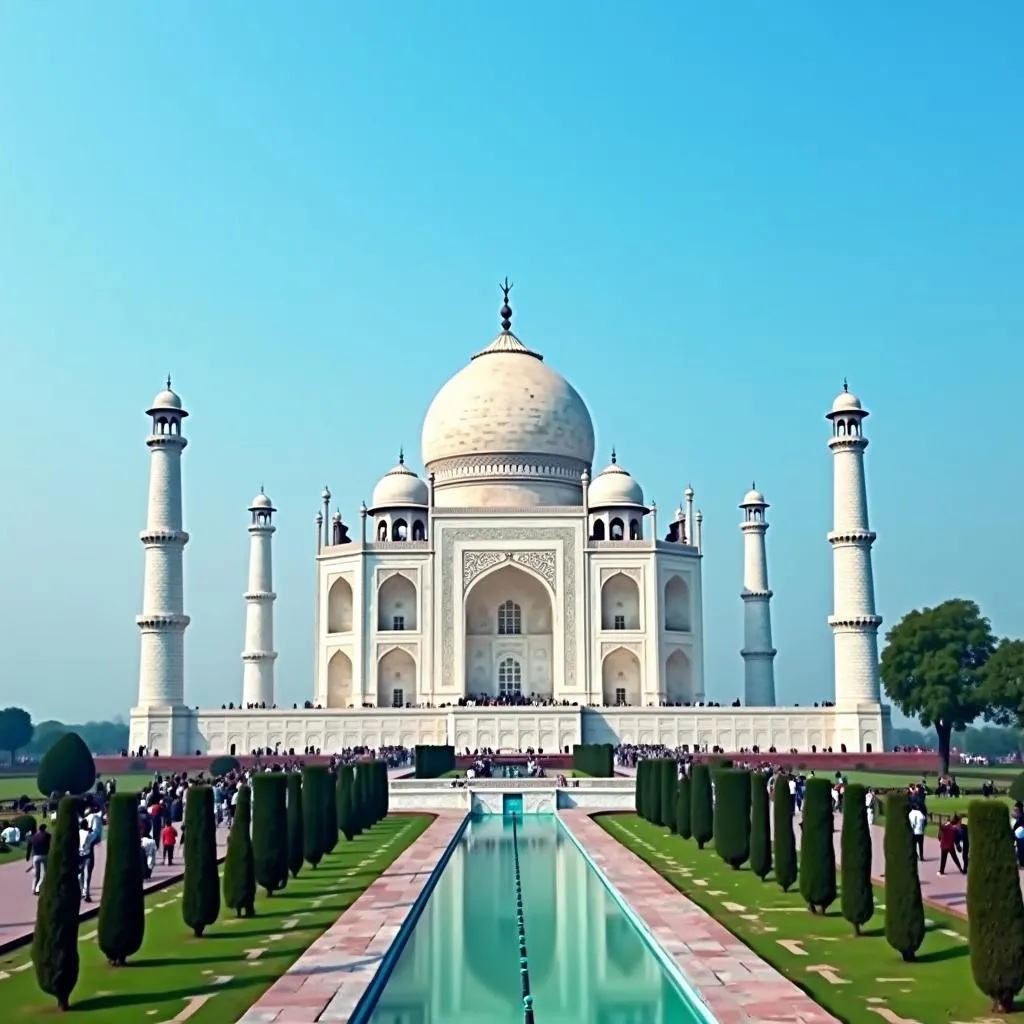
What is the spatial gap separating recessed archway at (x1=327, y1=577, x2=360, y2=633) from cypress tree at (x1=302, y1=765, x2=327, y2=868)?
20.1m

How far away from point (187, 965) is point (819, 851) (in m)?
4.36

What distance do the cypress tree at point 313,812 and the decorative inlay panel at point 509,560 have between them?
60.1ft

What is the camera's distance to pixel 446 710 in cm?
2969

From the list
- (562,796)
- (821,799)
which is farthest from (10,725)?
(821,799)

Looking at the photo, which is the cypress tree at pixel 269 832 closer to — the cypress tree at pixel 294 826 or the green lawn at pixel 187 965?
the green lawn at pixel 187 965

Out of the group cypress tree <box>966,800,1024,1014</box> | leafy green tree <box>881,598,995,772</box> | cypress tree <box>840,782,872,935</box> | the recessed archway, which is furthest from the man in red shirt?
the recessed archway

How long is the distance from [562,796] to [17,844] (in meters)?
7.95

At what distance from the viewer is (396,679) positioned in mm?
33344

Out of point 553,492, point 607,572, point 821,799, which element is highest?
point 553,492

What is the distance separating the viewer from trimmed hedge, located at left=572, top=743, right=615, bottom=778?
24.0m

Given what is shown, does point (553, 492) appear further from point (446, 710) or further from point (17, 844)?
point (17, 844)

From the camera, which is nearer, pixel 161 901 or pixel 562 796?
pixel 161 901

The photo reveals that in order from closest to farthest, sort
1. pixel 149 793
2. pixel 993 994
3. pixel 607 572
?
pixel 993 994, pixel 149 793, pixel 607 572

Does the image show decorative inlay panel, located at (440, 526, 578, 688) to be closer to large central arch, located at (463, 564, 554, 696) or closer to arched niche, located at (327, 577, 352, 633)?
large central arch, located at (463, 564, 554, 696)
